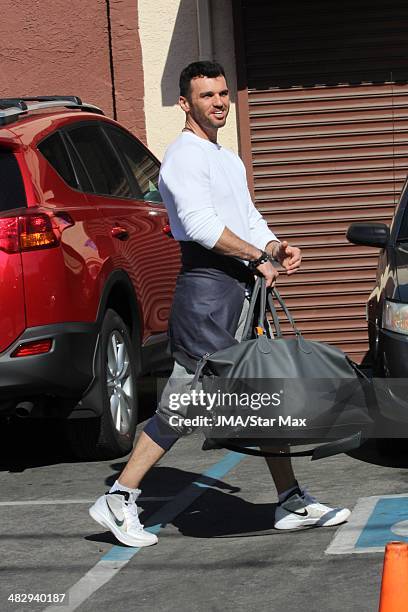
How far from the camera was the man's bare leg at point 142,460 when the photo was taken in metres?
5.79

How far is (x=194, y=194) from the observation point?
223 inches

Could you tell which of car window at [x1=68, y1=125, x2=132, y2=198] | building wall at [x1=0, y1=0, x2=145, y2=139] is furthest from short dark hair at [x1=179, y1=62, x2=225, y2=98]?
building wall at [x1=0, y1=0, x2=145, y2=139]

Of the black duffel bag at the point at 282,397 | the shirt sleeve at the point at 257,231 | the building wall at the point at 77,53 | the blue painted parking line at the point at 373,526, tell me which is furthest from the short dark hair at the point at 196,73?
the building wall at the point at 77,53

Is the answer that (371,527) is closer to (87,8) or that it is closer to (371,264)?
(371,264)

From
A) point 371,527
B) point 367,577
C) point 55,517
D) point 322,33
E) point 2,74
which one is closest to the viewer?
point 367,577

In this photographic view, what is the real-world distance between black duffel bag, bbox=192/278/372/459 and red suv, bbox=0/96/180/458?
65.4 inches

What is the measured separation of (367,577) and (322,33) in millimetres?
7259

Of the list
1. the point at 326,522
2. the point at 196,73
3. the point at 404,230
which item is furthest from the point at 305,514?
the point at 404,230

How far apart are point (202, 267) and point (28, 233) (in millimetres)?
1416

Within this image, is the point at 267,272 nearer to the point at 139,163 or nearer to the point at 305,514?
the point at 305,514

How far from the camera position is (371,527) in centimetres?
583

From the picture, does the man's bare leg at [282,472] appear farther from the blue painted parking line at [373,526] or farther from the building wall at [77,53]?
the building wall at [77,53]

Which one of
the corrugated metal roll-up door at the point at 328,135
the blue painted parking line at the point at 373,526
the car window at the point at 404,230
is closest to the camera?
the blue painted parking line at the point at 373,526

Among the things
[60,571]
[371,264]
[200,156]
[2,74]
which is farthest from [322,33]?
[60,571]
